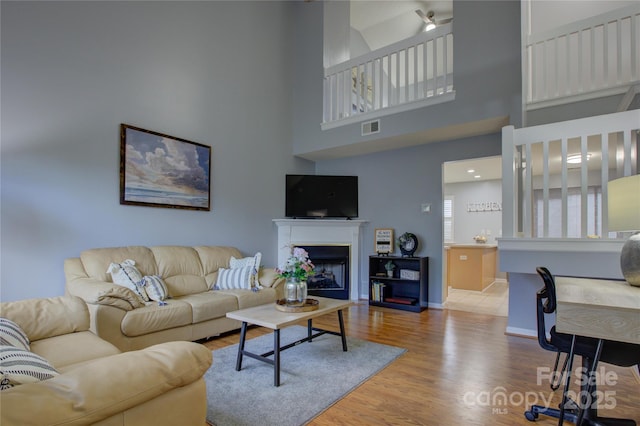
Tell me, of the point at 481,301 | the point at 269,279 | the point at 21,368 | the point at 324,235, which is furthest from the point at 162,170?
the point at 481,301

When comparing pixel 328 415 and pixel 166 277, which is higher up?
pixel 166 277

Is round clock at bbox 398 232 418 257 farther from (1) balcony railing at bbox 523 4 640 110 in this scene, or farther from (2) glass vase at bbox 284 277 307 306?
(2) glass vase at bbox 284 277 307 306

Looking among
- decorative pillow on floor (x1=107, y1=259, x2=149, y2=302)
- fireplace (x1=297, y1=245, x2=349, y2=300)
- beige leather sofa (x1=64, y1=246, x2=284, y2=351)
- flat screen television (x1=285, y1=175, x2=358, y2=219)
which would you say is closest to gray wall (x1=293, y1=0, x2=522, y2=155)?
flat screen television (x1=285, y1=175, x2=358, y2=219)

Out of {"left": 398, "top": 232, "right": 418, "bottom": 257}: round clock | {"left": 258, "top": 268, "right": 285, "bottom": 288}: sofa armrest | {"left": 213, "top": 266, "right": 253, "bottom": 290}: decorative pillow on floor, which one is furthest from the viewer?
{"left": 398, "top": 232, "right": 418, "bottom": 257}: round clock

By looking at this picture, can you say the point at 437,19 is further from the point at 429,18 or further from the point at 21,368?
the point at 21,368

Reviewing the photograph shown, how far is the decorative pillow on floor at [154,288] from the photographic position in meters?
3.05

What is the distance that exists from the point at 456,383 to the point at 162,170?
11.9 ft

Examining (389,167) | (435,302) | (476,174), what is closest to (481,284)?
(435,302)

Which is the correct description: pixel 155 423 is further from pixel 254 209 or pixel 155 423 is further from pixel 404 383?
pixel 254 209

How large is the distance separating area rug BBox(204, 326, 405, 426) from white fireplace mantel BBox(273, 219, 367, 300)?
207cm

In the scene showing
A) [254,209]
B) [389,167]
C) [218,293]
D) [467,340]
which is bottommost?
[467,340]

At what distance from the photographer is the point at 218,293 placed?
3.53 meters

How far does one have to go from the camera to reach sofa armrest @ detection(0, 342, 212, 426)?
767mm

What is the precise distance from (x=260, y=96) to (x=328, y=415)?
14.6ft
